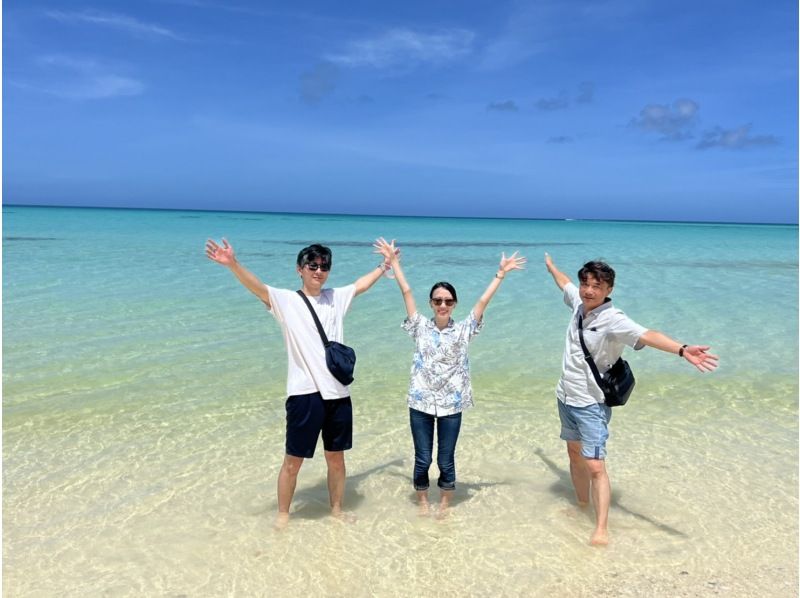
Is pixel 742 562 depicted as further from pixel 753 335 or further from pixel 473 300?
pixel 473 300

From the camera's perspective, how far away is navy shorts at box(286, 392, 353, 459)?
4.36 m

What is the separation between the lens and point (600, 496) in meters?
4.43

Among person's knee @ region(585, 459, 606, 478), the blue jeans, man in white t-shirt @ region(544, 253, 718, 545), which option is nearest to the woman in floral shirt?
the blue jeans

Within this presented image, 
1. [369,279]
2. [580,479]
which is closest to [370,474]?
[580,479]

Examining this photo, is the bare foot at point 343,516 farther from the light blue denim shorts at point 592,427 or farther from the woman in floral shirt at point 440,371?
the light blue denim shorts at point 592,427

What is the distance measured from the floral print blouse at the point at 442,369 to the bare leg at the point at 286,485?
98cm

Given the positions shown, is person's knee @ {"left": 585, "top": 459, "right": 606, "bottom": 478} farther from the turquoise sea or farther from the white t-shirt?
the white t-shirt

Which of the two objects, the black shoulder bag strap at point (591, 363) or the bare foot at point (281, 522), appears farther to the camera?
the bare foot at point (281, 522)

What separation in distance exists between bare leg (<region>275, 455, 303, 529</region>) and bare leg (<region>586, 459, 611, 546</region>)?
82.7 inches

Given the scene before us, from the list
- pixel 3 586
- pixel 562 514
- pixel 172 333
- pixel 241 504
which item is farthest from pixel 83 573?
pixel 172 333

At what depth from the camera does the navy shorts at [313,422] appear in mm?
4359

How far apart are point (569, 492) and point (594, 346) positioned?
5.90 ft

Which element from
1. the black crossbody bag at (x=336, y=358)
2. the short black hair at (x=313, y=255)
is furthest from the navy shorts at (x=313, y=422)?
the short black hair at (x=313, y=255)

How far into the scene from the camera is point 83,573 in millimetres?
4141
